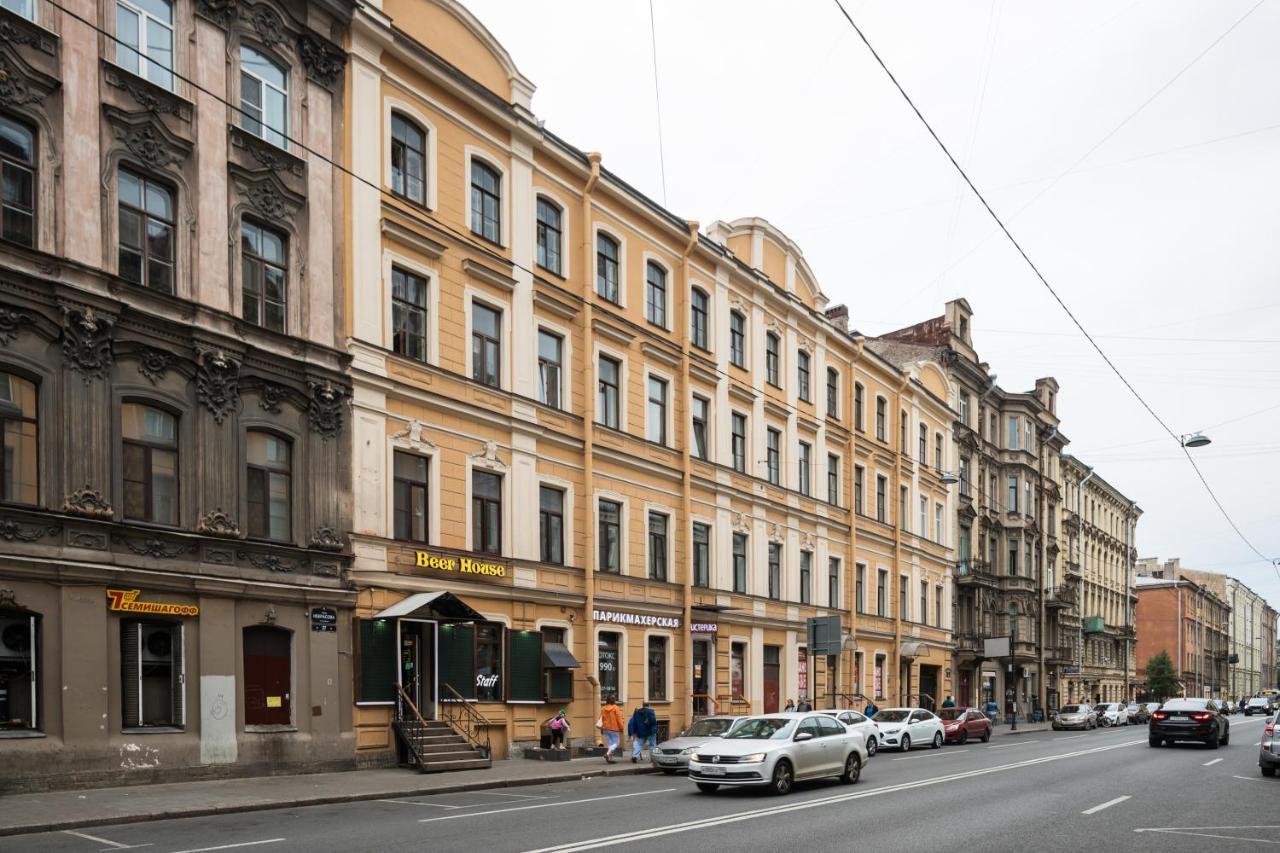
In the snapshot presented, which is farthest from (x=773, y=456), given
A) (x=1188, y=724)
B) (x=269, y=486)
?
(x=269, y=486)

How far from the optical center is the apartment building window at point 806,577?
40656 millimetres

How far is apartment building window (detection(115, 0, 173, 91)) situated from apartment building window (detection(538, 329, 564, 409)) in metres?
11.0

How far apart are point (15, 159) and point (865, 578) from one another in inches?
1362

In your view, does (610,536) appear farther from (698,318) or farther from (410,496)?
(698,318)

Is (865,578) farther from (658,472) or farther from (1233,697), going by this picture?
(1233,697)

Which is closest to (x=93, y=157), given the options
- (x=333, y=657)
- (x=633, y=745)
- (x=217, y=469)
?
(x=217, y=469)

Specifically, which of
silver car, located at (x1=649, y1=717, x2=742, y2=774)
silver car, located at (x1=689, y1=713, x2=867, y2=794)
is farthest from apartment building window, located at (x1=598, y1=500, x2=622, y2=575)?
silver car, located at (x1=689, y1=713, x2=867, y2=794)

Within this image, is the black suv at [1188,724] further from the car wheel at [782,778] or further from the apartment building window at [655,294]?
the car wheel at [782,778]

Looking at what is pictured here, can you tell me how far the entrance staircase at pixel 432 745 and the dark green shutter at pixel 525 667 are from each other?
8.61ft

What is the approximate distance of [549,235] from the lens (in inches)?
1145

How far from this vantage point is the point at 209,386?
64.8 feet

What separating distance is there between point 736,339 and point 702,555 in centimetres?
719

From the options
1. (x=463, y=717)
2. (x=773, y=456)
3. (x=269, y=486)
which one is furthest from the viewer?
(x=773, y=456)

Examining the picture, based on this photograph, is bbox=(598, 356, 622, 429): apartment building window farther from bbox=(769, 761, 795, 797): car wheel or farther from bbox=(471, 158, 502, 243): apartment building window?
bbox=(769, 761, 795, 797): car wheel
